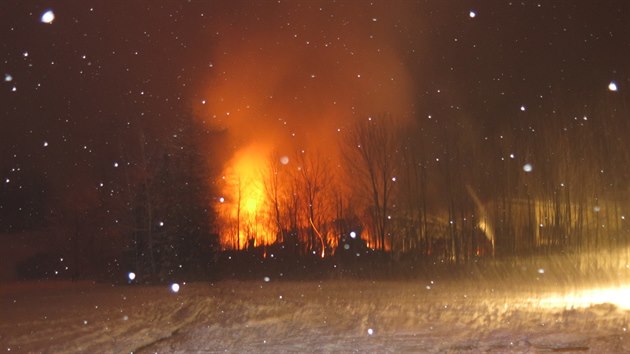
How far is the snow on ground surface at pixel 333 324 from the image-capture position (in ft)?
47.4

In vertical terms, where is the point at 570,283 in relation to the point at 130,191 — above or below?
below

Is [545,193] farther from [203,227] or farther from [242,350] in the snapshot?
[242,350]

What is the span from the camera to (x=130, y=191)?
46.8m

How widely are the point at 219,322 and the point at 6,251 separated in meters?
47.3

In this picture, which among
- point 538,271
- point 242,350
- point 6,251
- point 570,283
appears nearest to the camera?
point 242,350

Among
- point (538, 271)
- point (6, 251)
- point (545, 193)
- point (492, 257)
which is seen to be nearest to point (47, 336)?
point (538, 271)

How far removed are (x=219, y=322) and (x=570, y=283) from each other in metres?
16.1

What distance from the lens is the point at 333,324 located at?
59.1ft

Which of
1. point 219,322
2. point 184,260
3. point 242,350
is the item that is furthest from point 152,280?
point 242,350

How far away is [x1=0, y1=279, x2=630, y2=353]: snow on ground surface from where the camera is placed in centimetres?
1445

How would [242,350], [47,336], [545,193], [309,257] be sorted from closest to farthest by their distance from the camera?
[242,350]
[47,336]
[545,193]
[309,257]

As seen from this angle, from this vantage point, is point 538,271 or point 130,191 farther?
point 130,191

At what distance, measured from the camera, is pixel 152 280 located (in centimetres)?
4447

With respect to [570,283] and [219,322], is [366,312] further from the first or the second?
[570,283]
